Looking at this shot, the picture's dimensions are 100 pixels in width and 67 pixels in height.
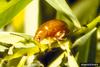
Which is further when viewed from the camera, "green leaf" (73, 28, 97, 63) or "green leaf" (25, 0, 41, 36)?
"green leaf" (25, 0, 41, 36)

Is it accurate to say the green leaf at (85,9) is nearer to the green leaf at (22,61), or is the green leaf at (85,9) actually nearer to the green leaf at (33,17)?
the green leaf at (33,17)

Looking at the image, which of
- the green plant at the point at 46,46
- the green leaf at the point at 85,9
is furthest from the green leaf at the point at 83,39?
the green leaf at the point at 85,9

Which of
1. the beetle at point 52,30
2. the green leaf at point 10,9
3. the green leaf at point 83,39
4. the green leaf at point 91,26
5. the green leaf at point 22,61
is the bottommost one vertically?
the green leaf at point 22,61

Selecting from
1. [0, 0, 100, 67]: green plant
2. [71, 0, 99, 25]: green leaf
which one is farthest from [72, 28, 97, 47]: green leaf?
[71, 0, 99, 25]: green leaf

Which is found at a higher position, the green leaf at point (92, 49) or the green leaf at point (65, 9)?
the green leaf at point (65, 9)

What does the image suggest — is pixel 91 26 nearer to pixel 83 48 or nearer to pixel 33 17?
pixel 83 48

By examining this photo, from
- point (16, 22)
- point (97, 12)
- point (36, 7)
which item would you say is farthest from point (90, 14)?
point (16, 22)

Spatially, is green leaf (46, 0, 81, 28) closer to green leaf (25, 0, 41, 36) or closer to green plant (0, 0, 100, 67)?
green plant (0, 0, 100, 67)

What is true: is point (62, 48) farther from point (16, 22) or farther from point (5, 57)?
point (16, 22)

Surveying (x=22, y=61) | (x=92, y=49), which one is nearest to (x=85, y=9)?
(x=92, y=49)
